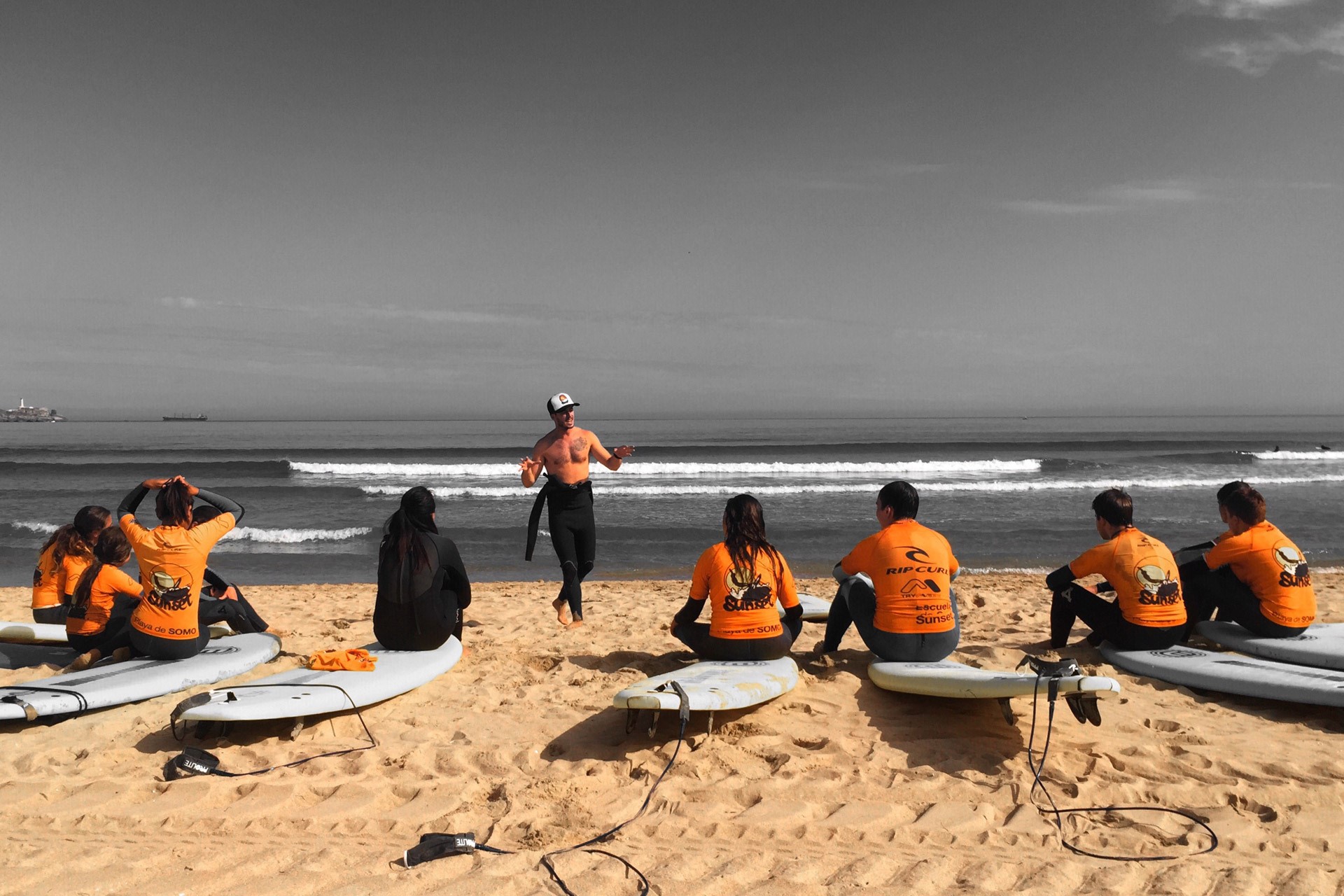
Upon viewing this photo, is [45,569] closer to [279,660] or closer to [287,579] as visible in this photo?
[279,660]

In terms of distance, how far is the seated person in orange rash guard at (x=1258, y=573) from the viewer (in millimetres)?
5352

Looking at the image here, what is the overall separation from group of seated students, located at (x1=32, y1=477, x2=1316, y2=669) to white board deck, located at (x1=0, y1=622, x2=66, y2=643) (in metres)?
0.76

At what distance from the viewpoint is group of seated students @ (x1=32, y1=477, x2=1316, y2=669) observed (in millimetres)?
4746

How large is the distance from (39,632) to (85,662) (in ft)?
3.83

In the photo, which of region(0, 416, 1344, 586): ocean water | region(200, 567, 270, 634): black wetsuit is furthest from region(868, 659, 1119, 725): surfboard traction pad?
region(0, 416, 1344, 586): ocean water

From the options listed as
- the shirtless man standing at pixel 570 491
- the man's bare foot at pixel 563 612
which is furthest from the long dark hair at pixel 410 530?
the man's bare foot at pixel 563 612

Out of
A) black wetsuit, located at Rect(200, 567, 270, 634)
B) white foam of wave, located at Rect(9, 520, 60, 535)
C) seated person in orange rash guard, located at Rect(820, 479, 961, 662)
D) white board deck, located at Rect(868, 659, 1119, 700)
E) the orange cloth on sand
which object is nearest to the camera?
white board deck, located at Rect(868, 659, 1119, 700)

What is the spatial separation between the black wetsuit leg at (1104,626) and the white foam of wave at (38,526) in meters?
15.9

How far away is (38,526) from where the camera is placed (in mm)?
14680

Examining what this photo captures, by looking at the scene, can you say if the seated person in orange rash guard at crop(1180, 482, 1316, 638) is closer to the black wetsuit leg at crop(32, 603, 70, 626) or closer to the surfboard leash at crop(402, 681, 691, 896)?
the surfboard leash at crop(402, 681, 691, 896)

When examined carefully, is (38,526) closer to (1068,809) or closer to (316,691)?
(316,691)

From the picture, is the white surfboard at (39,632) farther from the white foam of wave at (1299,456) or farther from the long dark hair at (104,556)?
the white foam of wave at (1299,456)

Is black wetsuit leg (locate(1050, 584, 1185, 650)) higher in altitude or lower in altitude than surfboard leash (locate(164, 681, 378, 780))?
higher

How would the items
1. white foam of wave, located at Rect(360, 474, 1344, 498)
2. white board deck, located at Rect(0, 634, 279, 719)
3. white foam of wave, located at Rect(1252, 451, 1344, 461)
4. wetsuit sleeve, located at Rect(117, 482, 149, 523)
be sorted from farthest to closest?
1. white foam of wave, located at Rect(1252, 451, 1344, 461)
2. white foam of wave, located at Rect(360, 474, 1344, 498)
3. wetsuit sleeve, located at Rect(117, 482, 149, 523)
4. white board deck, located at Rect(0, 634, 279, 719)
